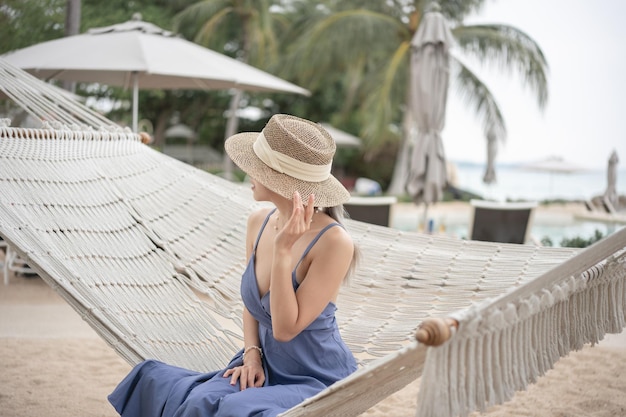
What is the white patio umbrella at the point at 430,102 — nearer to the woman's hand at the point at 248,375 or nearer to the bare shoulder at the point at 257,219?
the bare shoulder at the point at 257,219

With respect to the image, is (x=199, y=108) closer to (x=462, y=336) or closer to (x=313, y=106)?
(x=313, y=106)

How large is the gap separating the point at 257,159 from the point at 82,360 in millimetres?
1821

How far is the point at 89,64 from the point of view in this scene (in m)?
5.23

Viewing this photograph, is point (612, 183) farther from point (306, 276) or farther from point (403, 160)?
point (403, 160)

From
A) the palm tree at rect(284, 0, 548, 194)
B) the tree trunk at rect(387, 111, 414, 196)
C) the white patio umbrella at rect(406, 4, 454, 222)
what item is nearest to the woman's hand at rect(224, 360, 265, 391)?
the white patio umbrella at rect(406, 4, 454, 222)

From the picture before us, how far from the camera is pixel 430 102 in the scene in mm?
5793

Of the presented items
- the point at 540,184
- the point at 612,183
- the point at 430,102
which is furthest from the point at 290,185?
the point at 540,184

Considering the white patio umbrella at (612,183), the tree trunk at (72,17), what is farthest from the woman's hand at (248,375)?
the white patio umbrella at (612,183)

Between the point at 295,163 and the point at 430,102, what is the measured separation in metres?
4.36

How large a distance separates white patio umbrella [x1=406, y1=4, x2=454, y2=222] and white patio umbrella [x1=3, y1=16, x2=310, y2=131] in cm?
146

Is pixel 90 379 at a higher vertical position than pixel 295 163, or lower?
lower

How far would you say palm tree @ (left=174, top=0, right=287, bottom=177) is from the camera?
15781 millimetres

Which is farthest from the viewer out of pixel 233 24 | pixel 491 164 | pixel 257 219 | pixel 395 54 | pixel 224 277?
pixel 233 24

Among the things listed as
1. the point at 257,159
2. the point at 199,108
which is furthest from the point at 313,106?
the point at 257,159
